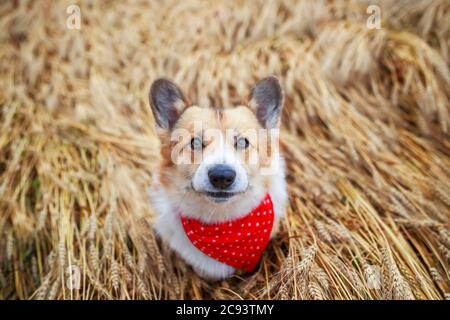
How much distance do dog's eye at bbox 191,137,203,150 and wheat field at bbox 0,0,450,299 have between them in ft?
2.12

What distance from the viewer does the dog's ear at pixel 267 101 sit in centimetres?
226

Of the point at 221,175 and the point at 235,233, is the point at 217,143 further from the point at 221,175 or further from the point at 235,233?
the point at 235,233

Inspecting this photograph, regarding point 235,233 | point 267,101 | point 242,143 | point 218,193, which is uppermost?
point 267,101

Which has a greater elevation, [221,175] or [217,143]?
[217,143]

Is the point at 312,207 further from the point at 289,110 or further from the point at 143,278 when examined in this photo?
the point at 143,278

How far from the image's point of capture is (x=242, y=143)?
2197 millimetres

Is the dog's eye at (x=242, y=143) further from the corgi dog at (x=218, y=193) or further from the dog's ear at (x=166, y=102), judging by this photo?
the dog's ear at (x=166, y=102)

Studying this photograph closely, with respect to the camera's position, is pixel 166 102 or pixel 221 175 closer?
pixel 221 175

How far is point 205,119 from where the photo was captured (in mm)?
2234

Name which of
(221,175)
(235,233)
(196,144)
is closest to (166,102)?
(196,144)

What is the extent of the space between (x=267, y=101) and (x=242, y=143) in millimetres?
288

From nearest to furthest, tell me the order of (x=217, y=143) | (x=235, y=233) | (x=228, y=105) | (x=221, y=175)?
1. (x=221, y=175)
2. (x=217, y=143)
3. (x=235, y=233)
4. (x=228, y=105)

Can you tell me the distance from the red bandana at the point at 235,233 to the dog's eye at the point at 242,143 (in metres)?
0.30
